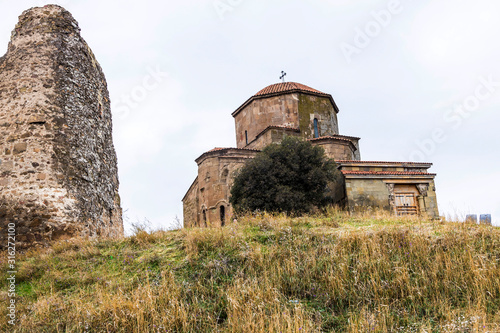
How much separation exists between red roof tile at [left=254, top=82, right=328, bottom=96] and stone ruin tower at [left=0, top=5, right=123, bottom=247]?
50.0 ft

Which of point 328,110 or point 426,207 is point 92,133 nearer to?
point 426,207

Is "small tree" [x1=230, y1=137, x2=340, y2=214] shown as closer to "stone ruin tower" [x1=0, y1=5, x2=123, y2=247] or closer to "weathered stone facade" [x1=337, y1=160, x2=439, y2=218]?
A: "weathered stone facade" [x1=337, y1=160, x2=439, y2=218]

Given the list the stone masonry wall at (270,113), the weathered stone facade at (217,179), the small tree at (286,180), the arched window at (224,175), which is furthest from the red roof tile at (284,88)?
the small tree at (286,180)

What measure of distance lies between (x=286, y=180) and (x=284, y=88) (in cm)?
1024

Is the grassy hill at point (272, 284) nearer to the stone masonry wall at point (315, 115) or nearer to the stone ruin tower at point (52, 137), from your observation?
the stone ruin tower at point (52, 137)

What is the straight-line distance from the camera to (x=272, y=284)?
549 cm

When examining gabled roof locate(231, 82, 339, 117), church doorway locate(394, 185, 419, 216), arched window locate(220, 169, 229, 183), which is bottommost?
church doorway locate(394, 185, 419, 216)

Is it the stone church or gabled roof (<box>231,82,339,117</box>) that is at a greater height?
gabled roof (<box>231,82,339,117</box>)

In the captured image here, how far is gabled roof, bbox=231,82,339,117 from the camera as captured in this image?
24.6 meters

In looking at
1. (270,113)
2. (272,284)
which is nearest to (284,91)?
(270,113)

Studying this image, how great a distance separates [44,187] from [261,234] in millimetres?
4689

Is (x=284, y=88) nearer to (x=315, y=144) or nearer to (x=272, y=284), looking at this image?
(x=315, y=144)

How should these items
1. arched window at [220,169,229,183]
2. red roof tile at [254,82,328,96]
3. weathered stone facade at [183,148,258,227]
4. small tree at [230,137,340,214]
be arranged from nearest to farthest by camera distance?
small tree at [230,137,340,214], weathered stone facade at [183,148,258,227], arched window at [220,169,229,183], red roof tile at [254,82,328,96]

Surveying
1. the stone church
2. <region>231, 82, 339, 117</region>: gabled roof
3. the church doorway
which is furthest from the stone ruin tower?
<region>231, 82, 339, 117</region>: gabled roof
